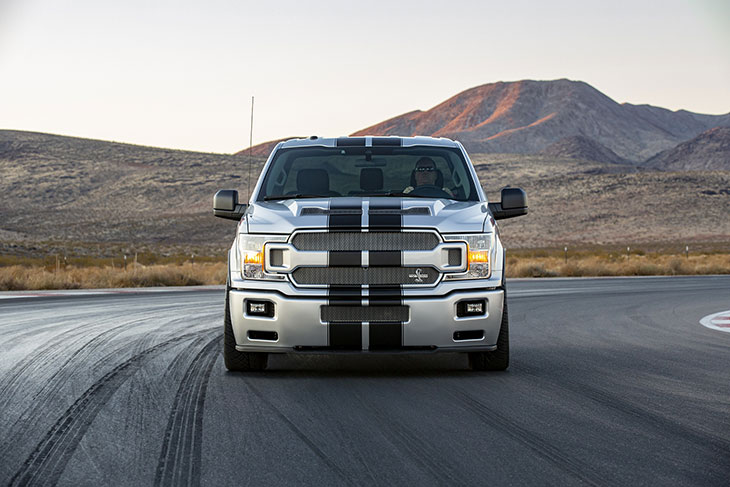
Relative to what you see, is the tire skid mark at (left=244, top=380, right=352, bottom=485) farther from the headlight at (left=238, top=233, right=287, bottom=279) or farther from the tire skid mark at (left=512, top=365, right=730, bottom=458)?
the tire skid mark at (left=512, top=365, right=730, bottom=458)

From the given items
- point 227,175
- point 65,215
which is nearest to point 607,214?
point 227,175

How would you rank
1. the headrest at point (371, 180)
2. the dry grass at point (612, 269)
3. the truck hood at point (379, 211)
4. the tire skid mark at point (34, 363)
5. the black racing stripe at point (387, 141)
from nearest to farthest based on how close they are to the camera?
the tire skid mark at point (34, 363) < the truck hood at point (379, 211) < the headrest at point (371, 180) < the black racing stripe at point (387, 141) < the dry grass at point (612, 269)

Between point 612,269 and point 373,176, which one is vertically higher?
point 373,176

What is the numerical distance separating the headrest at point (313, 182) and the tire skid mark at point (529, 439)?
110 inches

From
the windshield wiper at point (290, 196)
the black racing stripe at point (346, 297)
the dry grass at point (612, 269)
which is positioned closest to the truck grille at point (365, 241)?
the black racing stripe at point (346, 297)

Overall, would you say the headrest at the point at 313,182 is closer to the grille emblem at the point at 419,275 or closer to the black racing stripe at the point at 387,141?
the black racing stripe at the point at 387,141

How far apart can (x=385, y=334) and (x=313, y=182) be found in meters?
2.28

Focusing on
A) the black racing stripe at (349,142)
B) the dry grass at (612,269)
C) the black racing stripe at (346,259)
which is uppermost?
the black racing stripe at (349,142)

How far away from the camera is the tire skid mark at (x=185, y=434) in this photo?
16.8 ft

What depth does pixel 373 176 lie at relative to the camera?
31.9ft

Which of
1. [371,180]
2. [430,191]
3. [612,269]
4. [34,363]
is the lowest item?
[612,269]

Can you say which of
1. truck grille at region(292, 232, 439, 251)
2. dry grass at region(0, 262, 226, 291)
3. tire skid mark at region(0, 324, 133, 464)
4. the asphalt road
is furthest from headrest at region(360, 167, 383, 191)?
dry grass at region(0, 262, 226, 291)

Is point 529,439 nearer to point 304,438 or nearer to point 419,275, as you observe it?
point 304,438

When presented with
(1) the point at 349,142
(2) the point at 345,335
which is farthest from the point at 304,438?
(1) the point at 349,142
